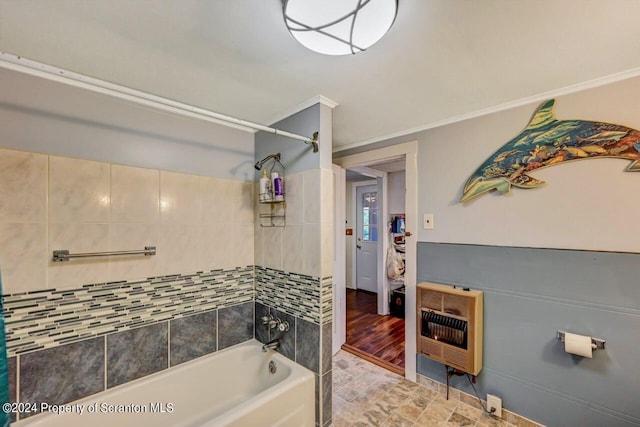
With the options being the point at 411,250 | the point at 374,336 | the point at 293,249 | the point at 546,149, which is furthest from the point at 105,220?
the point at 374,336

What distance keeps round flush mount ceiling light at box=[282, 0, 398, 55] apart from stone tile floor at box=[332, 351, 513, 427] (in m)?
2.25

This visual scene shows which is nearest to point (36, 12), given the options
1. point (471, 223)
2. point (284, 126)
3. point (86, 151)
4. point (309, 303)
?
point (86, 151)

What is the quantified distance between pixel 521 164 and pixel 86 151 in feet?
8.79

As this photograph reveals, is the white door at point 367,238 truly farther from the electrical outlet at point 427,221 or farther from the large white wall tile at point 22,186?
the large white wall tile at point 22,186

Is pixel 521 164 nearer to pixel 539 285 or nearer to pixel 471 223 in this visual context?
pixel 471 223

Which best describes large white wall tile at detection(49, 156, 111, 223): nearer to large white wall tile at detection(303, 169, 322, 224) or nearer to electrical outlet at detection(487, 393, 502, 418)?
large white wall tile at detection(303, 169, 322, 224)

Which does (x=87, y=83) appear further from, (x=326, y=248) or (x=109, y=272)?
(x=326, y=248)

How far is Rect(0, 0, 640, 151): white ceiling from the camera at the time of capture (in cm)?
101

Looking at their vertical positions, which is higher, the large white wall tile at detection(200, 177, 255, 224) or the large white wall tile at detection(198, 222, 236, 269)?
the large white wall tile at detection(200, 177, 255, 224)

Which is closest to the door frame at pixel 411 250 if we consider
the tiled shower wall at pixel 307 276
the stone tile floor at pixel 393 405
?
the stone tile floor at pixel 393 405

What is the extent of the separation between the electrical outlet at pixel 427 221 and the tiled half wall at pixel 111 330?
159 centimetres

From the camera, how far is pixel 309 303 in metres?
1.76

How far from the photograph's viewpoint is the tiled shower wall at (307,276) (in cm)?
171

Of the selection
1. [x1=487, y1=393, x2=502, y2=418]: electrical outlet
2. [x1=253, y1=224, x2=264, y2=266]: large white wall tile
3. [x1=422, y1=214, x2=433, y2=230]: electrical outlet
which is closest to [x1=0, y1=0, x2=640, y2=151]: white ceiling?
[x1=422, y1=214, x2=433, y2=230]: electrical outlet
